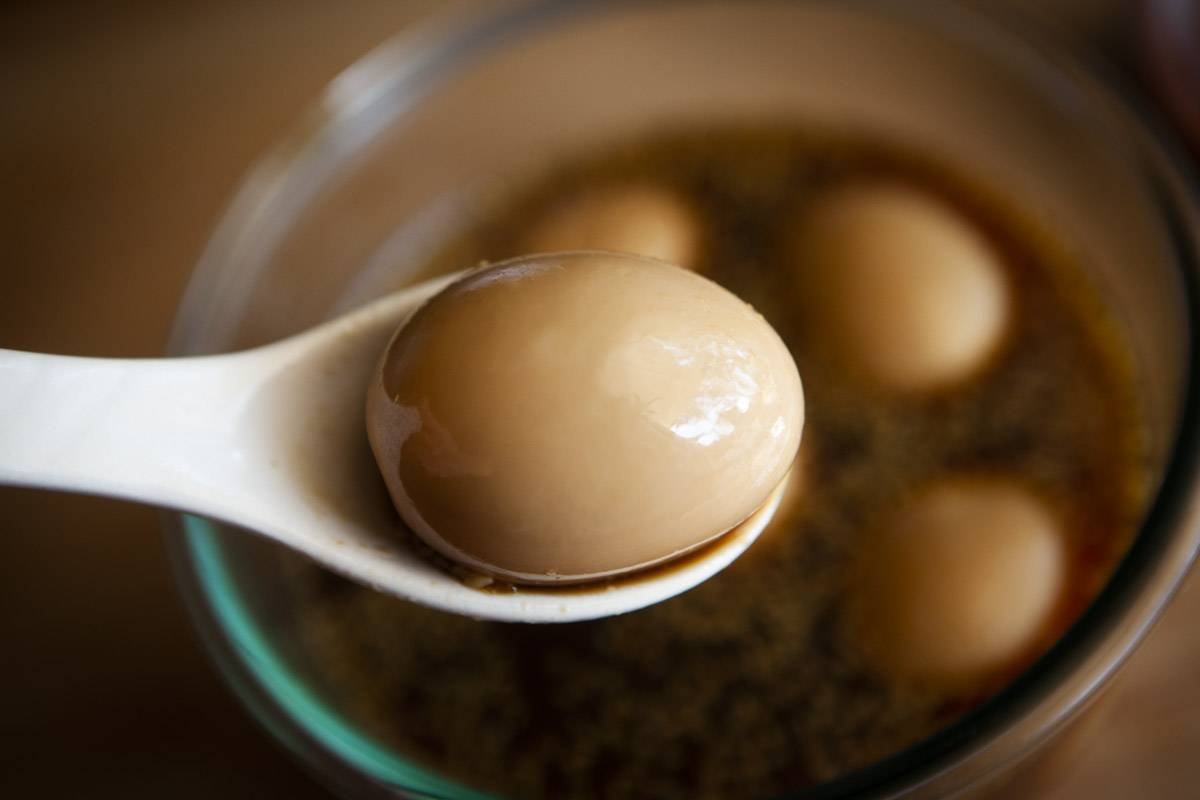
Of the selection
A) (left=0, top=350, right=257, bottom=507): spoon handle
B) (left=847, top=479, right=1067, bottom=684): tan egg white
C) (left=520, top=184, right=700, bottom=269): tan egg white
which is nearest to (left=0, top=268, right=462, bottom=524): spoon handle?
(left=0, top=350, right=257, bottom=507): spoon handle

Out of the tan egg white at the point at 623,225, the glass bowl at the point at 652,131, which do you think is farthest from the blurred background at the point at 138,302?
the tan egg white at the point at 623,225

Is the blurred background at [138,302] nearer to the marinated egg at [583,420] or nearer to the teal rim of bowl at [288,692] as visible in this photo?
the teal rim of bowl at [288,692]

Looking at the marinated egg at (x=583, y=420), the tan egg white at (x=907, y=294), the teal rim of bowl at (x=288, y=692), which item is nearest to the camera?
the marinated egg at (x=583, y=420)

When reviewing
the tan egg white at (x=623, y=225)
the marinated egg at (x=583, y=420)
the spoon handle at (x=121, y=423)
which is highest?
the tan egg white at (x=623, y=225)

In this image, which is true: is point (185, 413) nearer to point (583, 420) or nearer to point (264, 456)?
point (264, 456)

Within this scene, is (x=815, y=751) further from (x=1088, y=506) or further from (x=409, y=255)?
(x=409, y=255)
